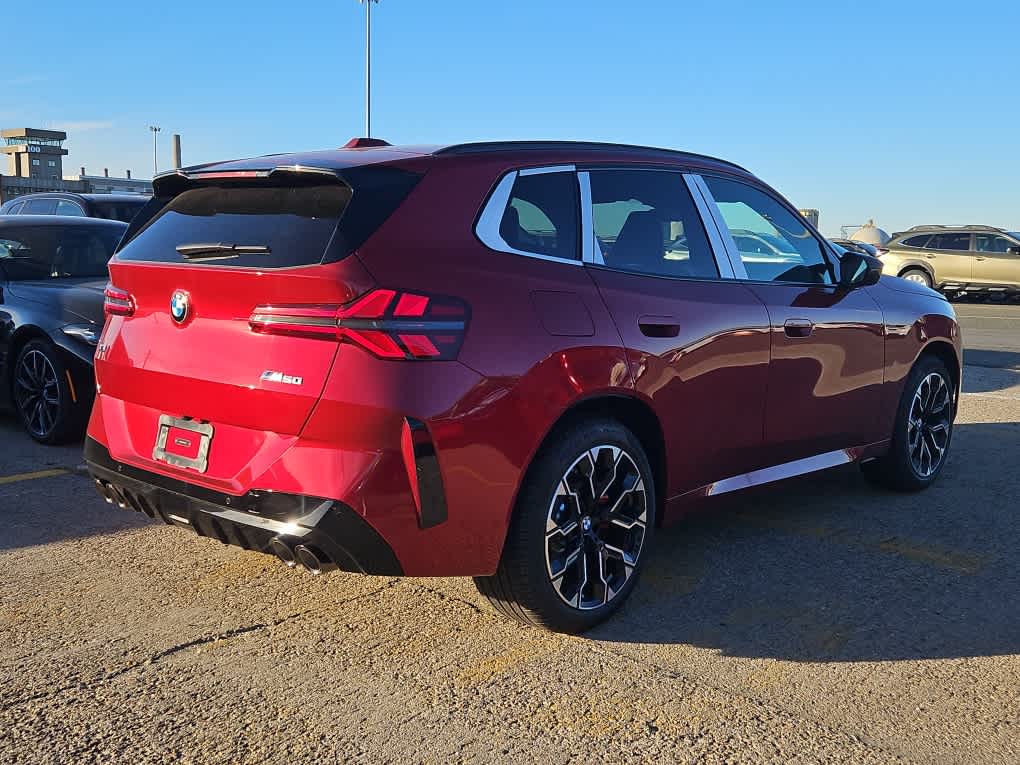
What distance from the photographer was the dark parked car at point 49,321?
21.7 ft

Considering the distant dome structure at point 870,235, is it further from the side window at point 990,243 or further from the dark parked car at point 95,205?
the dark parked car at point 95,205

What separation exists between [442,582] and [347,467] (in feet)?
4.10

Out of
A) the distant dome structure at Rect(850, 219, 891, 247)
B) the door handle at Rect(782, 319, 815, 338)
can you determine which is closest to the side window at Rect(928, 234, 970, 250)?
the distant dome structure at Rect(850, 219, 891, 247)

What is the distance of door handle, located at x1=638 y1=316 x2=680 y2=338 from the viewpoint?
12.9ft

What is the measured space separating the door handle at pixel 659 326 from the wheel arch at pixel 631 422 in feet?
0.87

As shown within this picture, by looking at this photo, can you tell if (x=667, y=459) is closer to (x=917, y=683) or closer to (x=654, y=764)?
(x=917, y=683)

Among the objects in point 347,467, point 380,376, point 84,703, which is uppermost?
point 380,376

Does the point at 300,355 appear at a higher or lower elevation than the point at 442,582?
higher

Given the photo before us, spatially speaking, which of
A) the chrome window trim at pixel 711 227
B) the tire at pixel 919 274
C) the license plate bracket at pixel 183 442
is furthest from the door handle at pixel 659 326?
the tire at pixel 919 274

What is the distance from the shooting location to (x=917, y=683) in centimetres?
346

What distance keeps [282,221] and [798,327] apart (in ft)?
8.03

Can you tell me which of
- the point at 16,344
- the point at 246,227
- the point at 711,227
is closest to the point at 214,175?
the point at 246,227

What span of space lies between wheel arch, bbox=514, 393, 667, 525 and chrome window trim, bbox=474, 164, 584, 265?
20.4 inches

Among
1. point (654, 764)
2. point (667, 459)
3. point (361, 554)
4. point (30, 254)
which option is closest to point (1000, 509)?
point (667, 459)
